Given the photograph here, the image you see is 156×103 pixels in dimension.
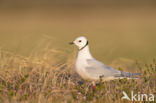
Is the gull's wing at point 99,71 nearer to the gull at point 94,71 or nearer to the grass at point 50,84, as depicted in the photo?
the gull at point 94,71

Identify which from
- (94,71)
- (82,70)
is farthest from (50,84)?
(94,71)

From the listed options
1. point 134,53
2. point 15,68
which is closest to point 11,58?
point 15,68

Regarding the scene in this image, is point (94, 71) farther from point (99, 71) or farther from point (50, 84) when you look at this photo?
point (50, 84)

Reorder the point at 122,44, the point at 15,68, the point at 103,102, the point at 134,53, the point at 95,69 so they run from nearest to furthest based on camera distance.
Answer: the point at 103,102, the point at 95,69, the point at 15,68, the point at 134,53, the point at 122,44

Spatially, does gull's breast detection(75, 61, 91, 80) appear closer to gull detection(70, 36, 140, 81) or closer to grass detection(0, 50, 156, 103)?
gull detection(70, 36, 140, 81)

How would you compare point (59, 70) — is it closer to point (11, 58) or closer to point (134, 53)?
point (11, 58)

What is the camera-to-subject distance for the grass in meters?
6.82

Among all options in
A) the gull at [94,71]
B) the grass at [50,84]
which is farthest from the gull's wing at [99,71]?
the grass at [50,84]

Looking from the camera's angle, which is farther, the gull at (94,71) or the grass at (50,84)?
the gull at (94,71)

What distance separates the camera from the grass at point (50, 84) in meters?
6.82

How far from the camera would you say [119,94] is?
697cm

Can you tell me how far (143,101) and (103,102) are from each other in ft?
1.99

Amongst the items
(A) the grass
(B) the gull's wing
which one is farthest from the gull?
(A) the grass

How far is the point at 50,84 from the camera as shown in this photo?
24.1 ft
